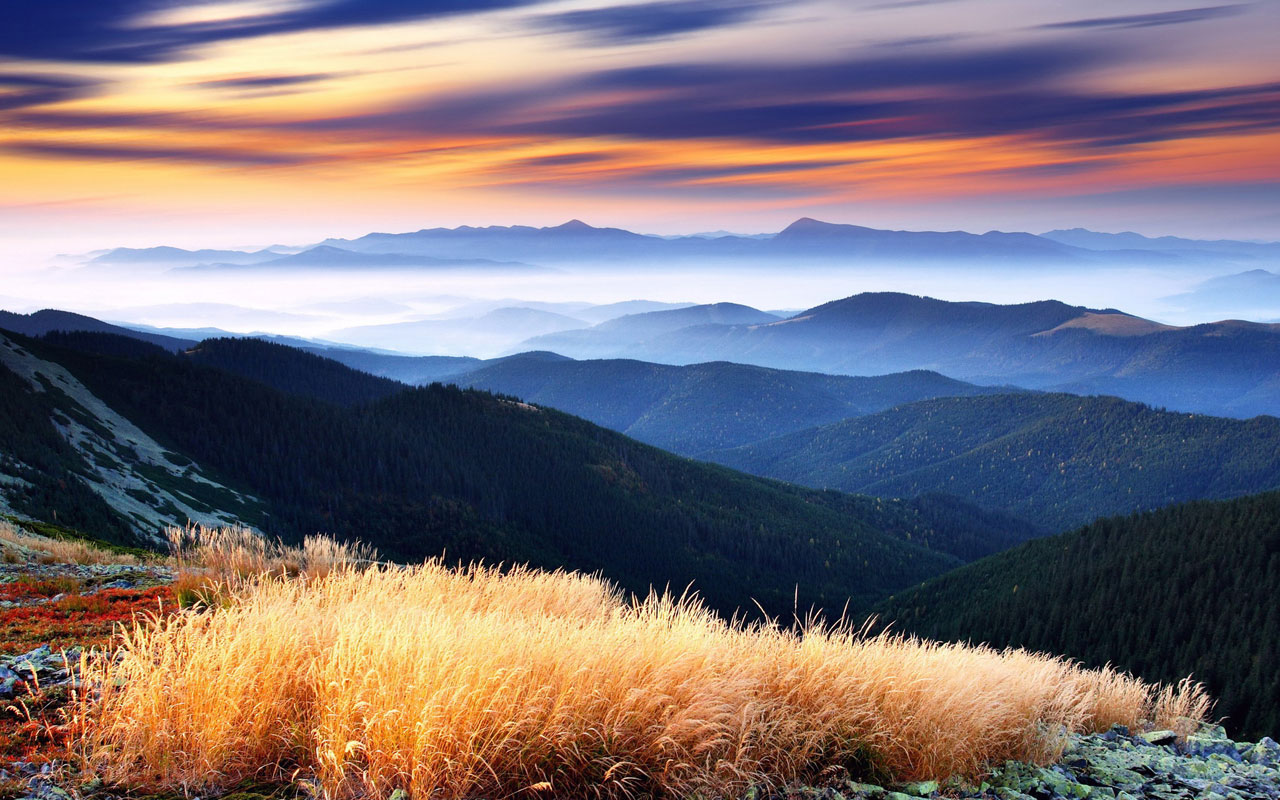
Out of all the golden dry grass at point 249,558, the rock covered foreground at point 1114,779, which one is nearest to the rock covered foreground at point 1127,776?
the rock covered foreground at point 1114,779

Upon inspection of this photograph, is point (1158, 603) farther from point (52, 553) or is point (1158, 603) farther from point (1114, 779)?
point (52, 553)

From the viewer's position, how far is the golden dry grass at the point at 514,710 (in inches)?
259

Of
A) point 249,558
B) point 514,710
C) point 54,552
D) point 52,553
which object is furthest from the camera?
point 54,552

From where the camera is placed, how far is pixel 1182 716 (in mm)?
12000

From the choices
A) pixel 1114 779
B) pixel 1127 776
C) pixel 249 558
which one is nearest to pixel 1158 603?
pixel 1127 776

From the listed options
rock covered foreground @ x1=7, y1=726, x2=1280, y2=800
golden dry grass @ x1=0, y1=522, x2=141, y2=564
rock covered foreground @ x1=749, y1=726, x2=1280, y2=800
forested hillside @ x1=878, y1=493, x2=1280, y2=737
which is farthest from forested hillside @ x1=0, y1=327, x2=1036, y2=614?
rock covered foreground @ x1=749, y1=726, x2=1280, y2=800

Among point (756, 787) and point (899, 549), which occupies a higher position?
point (756, 787)

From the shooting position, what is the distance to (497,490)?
6225 inches

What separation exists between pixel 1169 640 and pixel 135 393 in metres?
158

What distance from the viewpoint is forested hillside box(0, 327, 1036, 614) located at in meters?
129

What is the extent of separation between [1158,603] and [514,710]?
11935cm

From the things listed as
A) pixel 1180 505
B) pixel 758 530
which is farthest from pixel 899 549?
pixel 1180 505

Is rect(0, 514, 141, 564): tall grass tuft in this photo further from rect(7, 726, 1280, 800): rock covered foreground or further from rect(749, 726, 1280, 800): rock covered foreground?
rect(749, 726, 1280, 800): rock covered foreground

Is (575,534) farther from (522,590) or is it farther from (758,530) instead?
(522,590)
